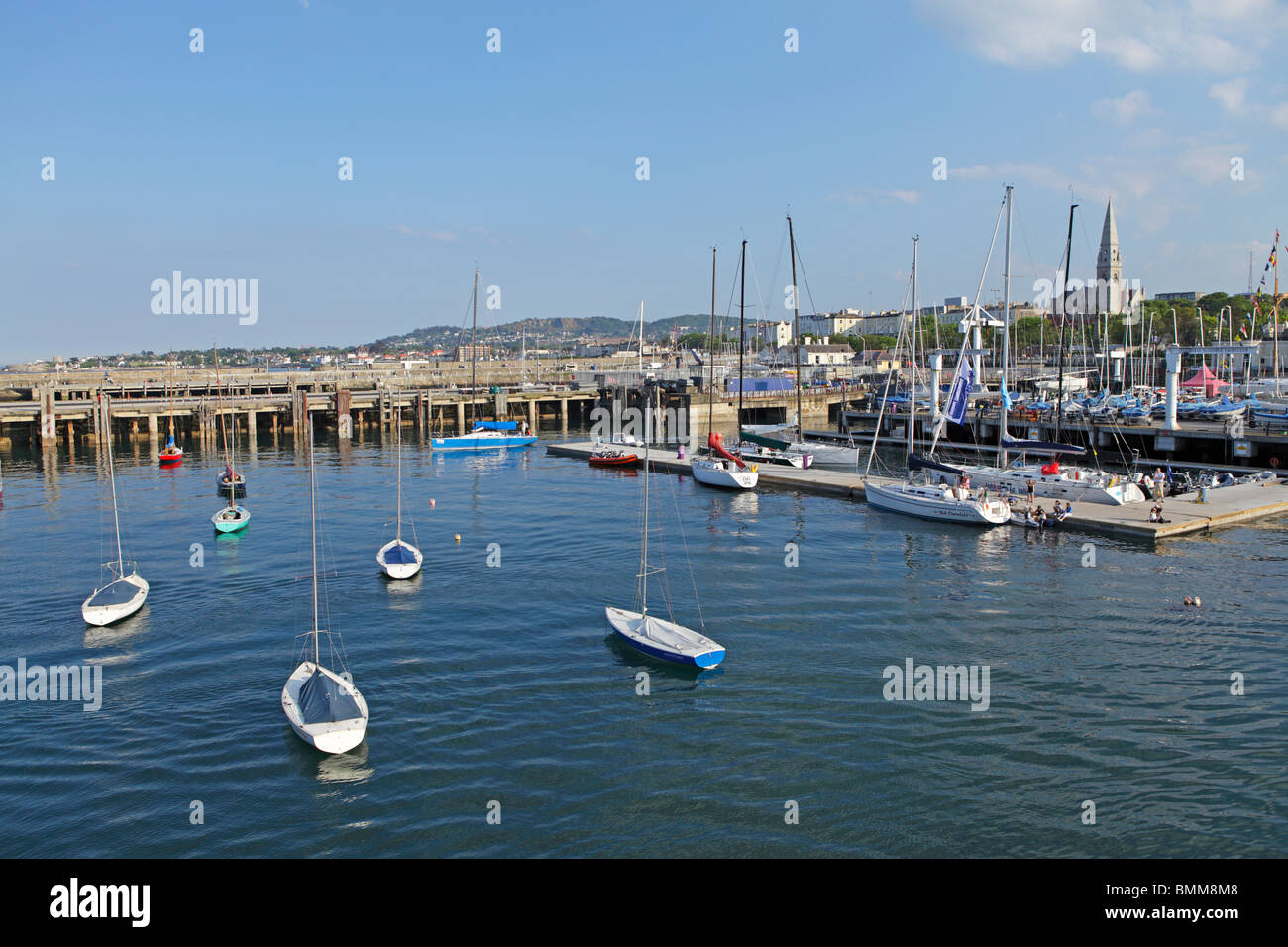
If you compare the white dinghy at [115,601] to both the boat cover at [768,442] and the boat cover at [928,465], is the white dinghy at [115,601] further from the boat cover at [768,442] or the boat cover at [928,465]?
the boat cover at [768,442]

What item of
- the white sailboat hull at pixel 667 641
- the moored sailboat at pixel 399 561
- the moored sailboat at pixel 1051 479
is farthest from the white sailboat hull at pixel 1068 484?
the moored sailboat at pixel 399 561

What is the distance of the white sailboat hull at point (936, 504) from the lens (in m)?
48.4

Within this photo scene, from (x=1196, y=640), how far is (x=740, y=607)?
14763 mm

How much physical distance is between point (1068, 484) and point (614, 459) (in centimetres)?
3547

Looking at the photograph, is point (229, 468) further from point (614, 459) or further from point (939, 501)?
point (939, 501)

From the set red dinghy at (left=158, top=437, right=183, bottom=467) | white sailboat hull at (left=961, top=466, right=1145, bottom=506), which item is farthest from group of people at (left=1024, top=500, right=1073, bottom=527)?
red dinghy at (left=158, top=437, right=183, bottom=467)

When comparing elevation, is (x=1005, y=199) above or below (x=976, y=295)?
above

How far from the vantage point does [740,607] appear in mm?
34344

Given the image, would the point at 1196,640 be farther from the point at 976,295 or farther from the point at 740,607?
the point at 976,295

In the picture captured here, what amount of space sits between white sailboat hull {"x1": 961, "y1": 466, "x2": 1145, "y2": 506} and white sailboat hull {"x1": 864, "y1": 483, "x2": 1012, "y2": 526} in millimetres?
4512

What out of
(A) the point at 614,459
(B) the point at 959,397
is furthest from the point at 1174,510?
(A) the point at 614,459
